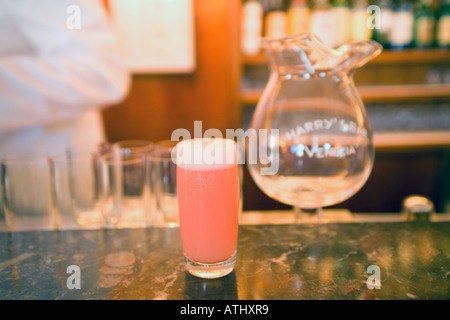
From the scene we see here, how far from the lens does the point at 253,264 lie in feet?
2.23

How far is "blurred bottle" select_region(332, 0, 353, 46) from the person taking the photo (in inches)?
92.4

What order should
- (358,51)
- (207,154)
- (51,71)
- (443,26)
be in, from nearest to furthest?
(207,154)
(358,51)
(51,71)
(443,26)

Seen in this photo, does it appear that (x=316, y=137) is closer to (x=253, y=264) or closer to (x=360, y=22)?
(x=253, y=264)

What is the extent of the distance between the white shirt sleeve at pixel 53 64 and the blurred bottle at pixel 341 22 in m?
1.30

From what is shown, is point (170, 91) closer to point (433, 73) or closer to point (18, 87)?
point (18, 87)

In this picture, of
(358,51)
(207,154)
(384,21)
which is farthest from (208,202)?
(384,21)

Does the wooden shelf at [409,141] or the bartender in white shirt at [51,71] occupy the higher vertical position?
the bartender in white shirt at [51,71]

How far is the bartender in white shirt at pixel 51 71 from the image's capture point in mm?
1482

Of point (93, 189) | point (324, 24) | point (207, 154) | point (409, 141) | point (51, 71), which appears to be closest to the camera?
point (207, 154)

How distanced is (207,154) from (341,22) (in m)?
2.04

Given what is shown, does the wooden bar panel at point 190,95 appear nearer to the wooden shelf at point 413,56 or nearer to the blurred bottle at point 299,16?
the wooden shelf at point 413,56

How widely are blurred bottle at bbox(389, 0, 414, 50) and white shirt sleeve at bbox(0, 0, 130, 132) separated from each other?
165 cm

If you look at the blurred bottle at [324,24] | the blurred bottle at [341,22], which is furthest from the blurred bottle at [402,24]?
the blurred bottle at [324,24]

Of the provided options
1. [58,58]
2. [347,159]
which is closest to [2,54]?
[58,58]
